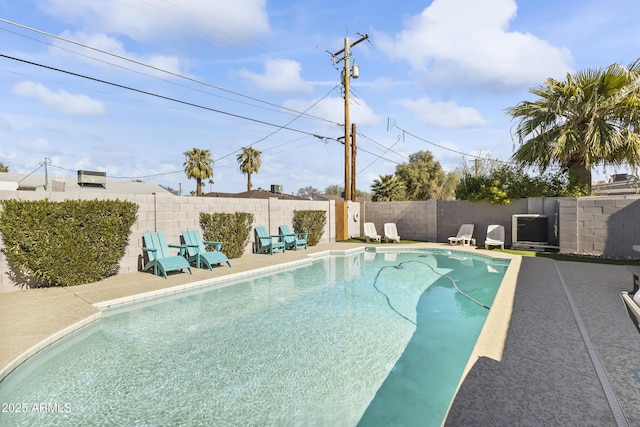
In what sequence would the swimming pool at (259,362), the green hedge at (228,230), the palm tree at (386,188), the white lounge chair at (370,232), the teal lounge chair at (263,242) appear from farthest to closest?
the palm tree at (386,188), the white lounge chair at (370,232), the teal lounge chair at (263,242), the green hedge at (228,230), the swimming pool at (259,362)

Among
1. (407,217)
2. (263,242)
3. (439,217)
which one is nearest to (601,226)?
(439,217)

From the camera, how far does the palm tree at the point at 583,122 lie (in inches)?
369

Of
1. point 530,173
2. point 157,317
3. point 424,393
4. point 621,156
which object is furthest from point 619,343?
point 530,173

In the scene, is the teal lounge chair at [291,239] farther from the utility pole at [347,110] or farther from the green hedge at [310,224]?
the utility pole at [347,110]

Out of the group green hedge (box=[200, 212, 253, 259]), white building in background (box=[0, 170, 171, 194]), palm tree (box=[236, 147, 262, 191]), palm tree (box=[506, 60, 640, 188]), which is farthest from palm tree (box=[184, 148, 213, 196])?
palm tree (box=[506, 60, 640, 188])

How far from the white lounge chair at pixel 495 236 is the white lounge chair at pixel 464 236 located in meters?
0.67

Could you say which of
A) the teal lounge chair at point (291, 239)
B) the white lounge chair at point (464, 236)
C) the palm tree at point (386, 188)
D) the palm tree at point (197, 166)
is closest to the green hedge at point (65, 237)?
the teal lounge chair at point (291, 239)

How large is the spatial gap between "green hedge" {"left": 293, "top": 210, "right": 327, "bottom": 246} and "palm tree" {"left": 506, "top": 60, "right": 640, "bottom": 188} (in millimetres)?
7831

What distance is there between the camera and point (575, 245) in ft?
32.4

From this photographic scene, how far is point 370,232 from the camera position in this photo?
14.8 meters

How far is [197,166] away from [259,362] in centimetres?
2876

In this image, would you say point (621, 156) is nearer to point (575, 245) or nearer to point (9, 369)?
point (575, 245)

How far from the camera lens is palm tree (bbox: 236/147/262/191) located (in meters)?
32.3

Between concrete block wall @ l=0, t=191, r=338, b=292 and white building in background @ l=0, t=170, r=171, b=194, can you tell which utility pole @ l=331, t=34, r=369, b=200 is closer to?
concrete block wall @ l=0, t=191, r=338, b=292
